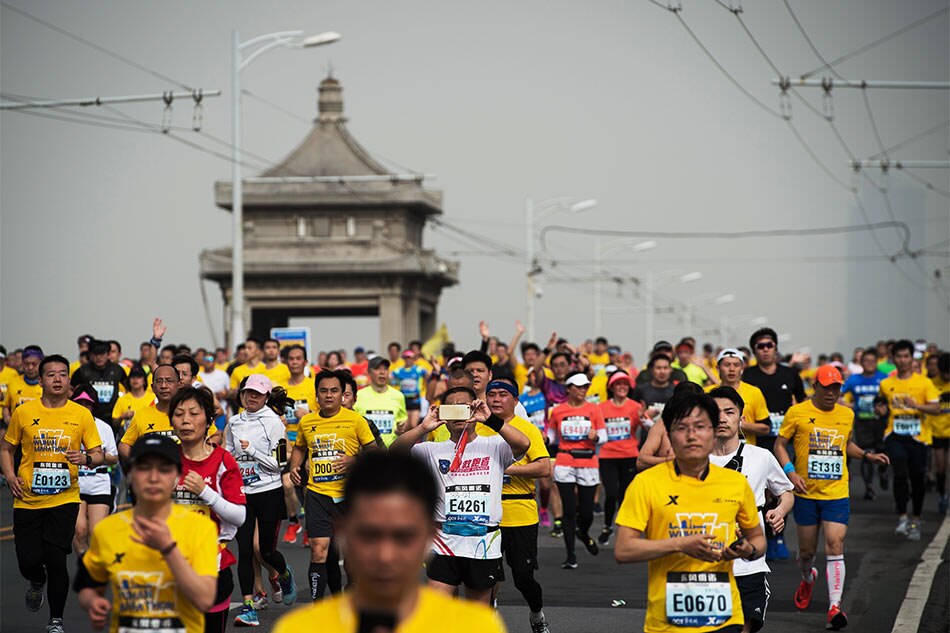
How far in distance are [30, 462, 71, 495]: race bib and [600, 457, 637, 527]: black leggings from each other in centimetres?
697

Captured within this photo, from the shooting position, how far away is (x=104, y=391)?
16484 mm

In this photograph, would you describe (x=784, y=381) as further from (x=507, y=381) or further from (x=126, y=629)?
(x=126, y=629)

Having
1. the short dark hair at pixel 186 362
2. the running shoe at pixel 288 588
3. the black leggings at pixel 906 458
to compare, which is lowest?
the running shoe at pixel 288 588

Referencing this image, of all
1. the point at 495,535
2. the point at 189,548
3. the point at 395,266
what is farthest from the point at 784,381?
the point at 395,266

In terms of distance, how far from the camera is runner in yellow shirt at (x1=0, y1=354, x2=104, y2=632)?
9875 mm

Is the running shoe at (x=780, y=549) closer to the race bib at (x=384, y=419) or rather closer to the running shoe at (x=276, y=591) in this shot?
the race bib at (x=384, y=419)

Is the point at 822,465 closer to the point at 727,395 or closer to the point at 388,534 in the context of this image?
the point at 727,395

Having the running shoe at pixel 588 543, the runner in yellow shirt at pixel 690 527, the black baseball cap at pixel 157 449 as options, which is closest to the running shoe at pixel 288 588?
the running shoe at pixel 588 543

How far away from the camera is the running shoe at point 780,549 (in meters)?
14.1

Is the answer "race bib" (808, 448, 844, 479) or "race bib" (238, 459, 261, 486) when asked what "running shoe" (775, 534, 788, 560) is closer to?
"race bib" (808, 448, 844, 479)

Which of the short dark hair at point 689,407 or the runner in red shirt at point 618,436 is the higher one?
the short dark hair at point 689,407

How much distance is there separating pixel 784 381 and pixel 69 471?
21.2ft

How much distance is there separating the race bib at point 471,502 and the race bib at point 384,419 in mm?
7484

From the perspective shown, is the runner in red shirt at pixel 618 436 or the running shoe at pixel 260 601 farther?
the runner in red shirt at pixel 618 436
